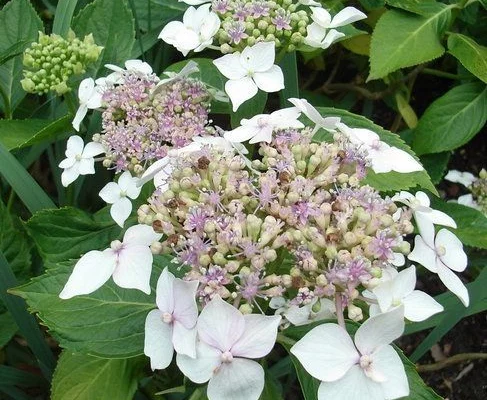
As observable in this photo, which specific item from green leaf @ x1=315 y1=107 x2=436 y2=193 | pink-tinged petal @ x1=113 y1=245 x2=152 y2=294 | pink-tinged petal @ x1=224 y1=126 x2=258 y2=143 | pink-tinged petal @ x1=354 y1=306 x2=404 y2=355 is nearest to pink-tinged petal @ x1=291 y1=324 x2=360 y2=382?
pink-tinged petal @ x1=354 y1=306 x2=404 y2=355

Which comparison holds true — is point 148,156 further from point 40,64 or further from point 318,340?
point 318,340

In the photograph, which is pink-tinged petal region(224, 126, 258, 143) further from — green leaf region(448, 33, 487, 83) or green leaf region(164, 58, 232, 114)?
green leaf region(448, 33, 487, 83)

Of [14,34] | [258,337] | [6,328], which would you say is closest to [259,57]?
[258,337]

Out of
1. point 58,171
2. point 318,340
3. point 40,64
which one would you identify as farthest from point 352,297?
point 58,171

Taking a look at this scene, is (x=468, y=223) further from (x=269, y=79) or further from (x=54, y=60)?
(x=54, y=60)

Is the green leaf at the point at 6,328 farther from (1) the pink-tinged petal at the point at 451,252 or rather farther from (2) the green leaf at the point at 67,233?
(1) the pink-tinged petal at the point at 451,252
